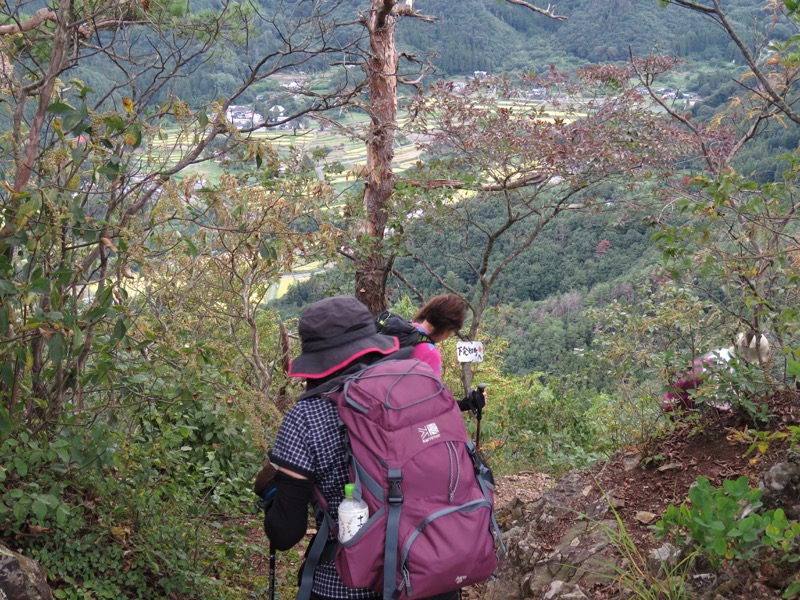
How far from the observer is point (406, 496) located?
2.05 metres

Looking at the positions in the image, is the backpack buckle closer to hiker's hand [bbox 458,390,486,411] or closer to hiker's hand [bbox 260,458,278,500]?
hiker's hand [bbox 260,458,278,500]

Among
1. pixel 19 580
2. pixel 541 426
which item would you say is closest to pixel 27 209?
pixel 19 580

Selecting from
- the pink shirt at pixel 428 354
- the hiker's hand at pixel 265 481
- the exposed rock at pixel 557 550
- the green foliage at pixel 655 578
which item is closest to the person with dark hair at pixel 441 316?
the pink shirt at pixel 428 354

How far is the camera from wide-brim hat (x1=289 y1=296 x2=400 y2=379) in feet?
7.30

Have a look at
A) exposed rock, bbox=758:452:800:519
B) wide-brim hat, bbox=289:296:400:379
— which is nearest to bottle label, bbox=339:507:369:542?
wide-brim hat, bbox=289:296:400:379

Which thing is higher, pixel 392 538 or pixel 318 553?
pixel 392 538

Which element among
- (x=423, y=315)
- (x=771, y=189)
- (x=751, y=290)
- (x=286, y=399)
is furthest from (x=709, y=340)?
(x=286, y=399)

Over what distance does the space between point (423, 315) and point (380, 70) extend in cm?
367

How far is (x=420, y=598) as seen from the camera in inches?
81.7

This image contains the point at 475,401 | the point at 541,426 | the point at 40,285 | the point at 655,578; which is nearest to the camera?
the point at 40,285

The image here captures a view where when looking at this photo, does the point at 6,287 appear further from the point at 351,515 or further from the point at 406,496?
the point at 406,496

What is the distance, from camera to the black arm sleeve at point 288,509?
211 cm

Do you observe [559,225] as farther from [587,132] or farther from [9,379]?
[9,379]

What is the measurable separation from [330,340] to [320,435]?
30cm
